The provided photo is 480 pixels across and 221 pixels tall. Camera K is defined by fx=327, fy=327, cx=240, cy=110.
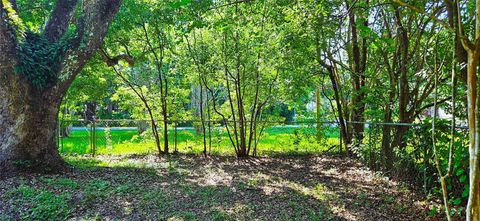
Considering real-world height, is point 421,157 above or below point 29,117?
below

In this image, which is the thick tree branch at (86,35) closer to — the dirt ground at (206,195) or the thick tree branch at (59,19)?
the thick tree branch at (59,19)

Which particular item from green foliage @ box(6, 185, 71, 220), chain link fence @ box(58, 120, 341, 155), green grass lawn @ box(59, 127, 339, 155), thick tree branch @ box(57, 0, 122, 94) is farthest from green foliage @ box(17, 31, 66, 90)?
green grass lawn @ box(59, 127, 339, 155)

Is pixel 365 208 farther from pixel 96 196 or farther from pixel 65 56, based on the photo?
pixel 65 56

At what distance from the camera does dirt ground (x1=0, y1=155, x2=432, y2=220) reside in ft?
12.1

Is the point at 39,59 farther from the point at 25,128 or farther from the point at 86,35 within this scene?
the point at 25,128

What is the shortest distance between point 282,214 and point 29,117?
392cm

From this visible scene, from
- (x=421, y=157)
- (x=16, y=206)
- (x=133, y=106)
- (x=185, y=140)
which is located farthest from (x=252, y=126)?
(x=16, y=206)

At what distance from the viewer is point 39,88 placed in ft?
16.1

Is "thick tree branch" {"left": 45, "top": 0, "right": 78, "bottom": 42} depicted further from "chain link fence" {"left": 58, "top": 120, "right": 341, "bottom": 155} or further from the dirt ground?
"chain link fence" {"left": 58, "top": 120, "right": 341, "bottom": 155}

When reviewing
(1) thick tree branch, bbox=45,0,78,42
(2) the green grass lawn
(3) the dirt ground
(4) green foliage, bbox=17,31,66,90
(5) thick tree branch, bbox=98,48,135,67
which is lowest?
(3) the dirt ground

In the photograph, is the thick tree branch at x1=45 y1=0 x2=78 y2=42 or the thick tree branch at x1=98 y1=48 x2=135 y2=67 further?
the thick tree branch at x1=98 y1=48 x2=135 y2=67

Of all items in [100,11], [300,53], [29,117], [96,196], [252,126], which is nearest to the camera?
[96,196]

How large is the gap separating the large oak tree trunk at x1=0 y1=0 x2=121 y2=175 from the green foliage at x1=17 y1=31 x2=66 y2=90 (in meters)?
0.02

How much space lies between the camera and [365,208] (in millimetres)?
3967
